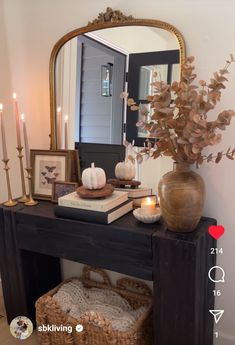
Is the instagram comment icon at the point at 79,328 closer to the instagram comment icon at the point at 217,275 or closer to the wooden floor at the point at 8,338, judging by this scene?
the wooden floor at the point at 8,338

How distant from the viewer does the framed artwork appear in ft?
5.46

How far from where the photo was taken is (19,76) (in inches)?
74.4

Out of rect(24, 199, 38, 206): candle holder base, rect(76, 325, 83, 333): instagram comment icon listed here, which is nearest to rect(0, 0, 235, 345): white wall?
rect(24, 199, 38, 206): candle holder base

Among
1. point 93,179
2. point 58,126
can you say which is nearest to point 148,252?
point 93,179

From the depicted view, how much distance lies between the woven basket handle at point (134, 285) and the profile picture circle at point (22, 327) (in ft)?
1.88

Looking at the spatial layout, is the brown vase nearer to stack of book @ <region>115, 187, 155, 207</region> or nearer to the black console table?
the black console table

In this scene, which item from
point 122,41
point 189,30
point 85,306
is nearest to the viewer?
point 189,30

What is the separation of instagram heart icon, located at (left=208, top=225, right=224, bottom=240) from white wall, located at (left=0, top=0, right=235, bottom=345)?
0.06 metres

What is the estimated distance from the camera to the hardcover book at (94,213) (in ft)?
4.36

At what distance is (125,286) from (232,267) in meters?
0.63

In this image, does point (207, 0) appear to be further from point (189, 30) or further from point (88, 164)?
point (88, 164)

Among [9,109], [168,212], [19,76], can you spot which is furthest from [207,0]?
[9,109]

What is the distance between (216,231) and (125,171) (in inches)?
21.4

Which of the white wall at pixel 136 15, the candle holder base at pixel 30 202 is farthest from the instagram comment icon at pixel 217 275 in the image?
the candle holder base at pixel 30 202
